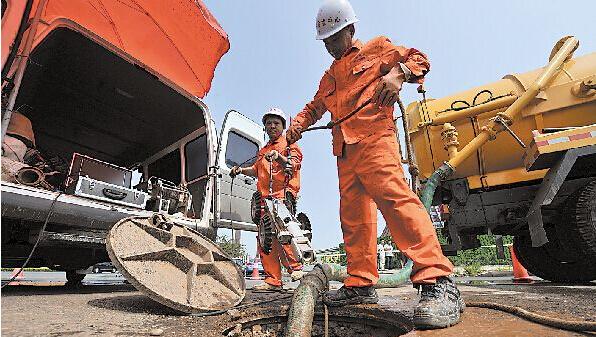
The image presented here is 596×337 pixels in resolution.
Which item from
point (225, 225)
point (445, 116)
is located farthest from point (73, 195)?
point (445, 116)

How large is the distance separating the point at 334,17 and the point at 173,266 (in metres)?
2.07

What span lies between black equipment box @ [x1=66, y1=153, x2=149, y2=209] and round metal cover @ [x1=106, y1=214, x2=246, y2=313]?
84cm

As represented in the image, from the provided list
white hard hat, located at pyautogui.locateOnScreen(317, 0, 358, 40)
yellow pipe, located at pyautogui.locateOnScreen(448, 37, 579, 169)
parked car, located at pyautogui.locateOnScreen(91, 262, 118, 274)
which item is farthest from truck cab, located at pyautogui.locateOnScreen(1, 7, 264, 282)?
yellow pipe, located at pyautogui.locateOnScreen(448, 37, 579, 169)

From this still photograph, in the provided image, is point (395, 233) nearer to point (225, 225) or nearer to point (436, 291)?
point (436, 291)

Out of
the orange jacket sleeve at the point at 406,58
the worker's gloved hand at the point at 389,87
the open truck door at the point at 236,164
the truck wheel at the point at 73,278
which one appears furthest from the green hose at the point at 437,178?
the truck wheel at the point at 73,278

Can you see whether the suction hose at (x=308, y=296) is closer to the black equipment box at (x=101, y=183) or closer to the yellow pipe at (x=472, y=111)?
the black equipment box at (x=101, y=183)

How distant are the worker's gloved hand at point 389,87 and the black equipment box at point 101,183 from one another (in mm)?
2646

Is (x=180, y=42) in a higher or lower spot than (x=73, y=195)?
higher

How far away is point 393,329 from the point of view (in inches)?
81.3

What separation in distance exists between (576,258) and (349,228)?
290 centimetres

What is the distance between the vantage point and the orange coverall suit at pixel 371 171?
2.04 meters

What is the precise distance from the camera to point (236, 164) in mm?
5230

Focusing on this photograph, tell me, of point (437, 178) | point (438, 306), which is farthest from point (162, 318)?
point (437, 178)

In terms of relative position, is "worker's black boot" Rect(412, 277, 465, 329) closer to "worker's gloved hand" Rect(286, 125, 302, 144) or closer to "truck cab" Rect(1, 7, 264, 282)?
"worker's gloved hand" Rect(286, 125, 302, 144)
